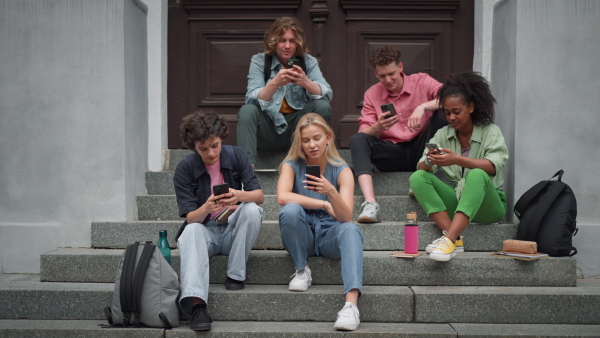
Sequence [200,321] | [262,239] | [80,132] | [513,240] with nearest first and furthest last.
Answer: [200,321]
[513,240]
[262,239]
[80,132]

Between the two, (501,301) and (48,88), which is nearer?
(501,301)

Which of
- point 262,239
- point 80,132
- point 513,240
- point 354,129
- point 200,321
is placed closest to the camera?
point 200,321

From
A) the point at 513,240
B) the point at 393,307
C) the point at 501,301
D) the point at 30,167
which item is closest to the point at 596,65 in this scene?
the point at 513,240

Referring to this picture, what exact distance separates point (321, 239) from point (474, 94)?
1.54m

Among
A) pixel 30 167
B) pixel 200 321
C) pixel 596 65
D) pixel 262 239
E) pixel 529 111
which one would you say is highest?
pixel 596 65

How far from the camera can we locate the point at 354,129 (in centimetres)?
615

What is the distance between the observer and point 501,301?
410cm

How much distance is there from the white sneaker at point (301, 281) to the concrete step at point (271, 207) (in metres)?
0.94

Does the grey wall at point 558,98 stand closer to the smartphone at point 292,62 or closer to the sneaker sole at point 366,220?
the sneaker sole at point 366,220

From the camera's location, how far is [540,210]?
4520 millimetres

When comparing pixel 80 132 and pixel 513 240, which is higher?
pixel 80 132

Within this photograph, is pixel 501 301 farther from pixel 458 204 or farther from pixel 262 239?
pixel 262 239

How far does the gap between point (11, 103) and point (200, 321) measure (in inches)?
99.6

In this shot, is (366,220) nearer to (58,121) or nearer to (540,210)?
(540,210)
